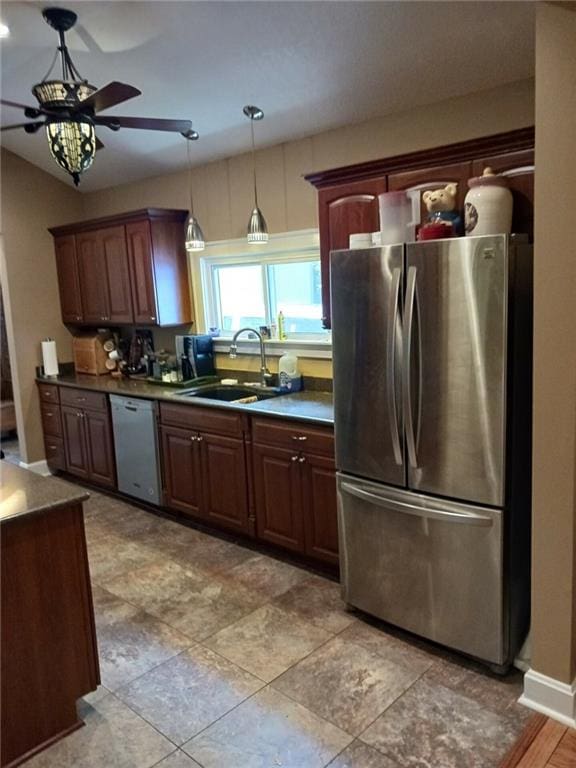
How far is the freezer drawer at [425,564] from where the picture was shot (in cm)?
233

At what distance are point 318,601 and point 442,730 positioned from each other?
3.26 ft

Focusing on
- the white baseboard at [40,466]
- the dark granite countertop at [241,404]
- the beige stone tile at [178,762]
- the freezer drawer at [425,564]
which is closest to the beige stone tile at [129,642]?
the beige stone tile at [178,762]

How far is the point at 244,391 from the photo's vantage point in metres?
4.23

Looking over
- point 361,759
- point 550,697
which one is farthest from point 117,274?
point 550,697

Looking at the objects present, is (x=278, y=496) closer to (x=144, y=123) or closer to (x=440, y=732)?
(x=440, y=732)

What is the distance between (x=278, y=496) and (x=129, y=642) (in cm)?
107

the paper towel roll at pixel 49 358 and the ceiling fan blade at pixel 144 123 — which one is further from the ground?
the ceiling fan blade at pixel 144 123

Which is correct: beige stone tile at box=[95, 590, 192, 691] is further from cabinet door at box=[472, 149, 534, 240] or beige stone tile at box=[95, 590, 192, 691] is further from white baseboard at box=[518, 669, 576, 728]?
cabinet door at box=[472, 149, 534, 240]

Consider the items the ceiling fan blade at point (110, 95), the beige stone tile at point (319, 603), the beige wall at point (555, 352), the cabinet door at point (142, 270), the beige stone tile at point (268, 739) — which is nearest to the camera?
the beige wall at point (555, 352)

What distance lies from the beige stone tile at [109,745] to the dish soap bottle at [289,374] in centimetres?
214

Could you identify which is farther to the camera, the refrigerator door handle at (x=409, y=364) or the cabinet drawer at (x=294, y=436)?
the cabinet drawer at (x=294, y=436)

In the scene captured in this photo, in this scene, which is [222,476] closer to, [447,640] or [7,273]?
[447,640]

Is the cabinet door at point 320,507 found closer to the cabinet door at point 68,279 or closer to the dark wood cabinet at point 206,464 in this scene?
the dark wood cabinet at point 206,464

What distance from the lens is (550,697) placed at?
2182mm
